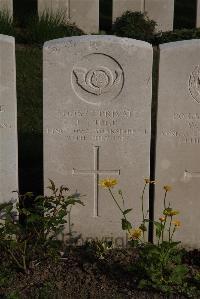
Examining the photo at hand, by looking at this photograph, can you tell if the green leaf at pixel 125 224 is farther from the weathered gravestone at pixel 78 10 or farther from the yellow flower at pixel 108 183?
the weathered gravestone at pixel 78 10

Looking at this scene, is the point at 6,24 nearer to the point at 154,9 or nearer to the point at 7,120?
the point at 154,9

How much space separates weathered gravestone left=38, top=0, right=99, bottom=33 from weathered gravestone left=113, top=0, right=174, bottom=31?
1.37 feet

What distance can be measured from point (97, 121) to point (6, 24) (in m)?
6.08

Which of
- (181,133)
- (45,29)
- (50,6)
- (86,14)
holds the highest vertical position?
(50,6)

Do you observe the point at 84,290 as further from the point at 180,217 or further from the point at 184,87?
the point at 184,87

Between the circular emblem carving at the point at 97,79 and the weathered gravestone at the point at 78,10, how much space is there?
7.03m

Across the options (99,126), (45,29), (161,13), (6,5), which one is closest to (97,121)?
(99,126)

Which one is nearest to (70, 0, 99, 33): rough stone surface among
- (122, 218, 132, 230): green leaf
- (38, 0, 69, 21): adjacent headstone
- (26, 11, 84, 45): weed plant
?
(38, 0, 69, 21): adjacent headstone

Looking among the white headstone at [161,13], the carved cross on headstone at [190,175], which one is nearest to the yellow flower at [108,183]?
the carved cross on headstone at [190,175]

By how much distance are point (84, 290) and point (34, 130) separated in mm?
3298

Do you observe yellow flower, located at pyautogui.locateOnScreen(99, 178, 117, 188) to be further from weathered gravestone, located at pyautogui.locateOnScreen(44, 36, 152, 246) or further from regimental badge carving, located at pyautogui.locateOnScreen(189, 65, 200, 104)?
regimental badge carving, located at pyautogui.locateOnScreen(189, 65, 200, 104)

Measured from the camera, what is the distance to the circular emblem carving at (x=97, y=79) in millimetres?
5176

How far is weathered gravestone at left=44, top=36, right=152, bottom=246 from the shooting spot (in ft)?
16.9

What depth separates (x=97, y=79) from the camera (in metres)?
5.21
